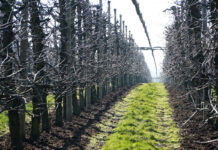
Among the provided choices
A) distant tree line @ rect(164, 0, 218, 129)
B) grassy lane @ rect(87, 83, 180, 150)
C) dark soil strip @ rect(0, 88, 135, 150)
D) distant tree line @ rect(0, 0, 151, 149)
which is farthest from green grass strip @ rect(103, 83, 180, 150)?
distant tree line @ rect(0, 0, 151, 149)

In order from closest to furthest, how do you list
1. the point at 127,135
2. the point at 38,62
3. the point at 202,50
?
the point at 38,62 → the point at 202,50 → the point at 127,135

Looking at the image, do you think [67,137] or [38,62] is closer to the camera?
[38,62]

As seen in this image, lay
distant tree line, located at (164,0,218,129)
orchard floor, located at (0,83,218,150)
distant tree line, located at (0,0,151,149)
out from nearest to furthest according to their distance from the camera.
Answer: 1. distant tree line, located at (0,0,151,149)
2. distant tree line, located at (164,0,218,129)
3. orchard floor, located at (0,83,218,150)

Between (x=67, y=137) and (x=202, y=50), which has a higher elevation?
(x=202, y=50)

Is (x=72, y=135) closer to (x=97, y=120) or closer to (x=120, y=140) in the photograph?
(x=120, y=140)

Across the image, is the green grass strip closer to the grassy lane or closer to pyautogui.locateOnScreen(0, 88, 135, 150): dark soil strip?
the grassy lane

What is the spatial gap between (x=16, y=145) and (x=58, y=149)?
1812 millimetres

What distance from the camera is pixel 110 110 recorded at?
20.4m

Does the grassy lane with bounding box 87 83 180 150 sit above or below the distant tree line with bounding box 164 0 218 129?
below

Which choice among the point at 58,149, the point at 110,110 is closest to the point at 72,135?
the point at 58,149

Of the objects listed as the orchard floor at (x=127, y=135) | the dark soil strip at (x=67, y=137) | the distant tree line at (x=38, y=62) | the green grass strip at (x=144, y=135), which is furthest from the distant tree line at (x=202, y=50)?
the dark soil strip at (x=67, y=137)

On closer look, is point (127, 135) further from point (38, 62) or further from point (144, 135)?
point (38, 62)

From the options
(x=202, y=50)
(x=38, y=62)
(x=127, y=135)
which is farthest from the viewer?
(x=127, y=135)

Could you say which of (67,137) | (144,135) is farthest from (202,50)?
(67,137)
